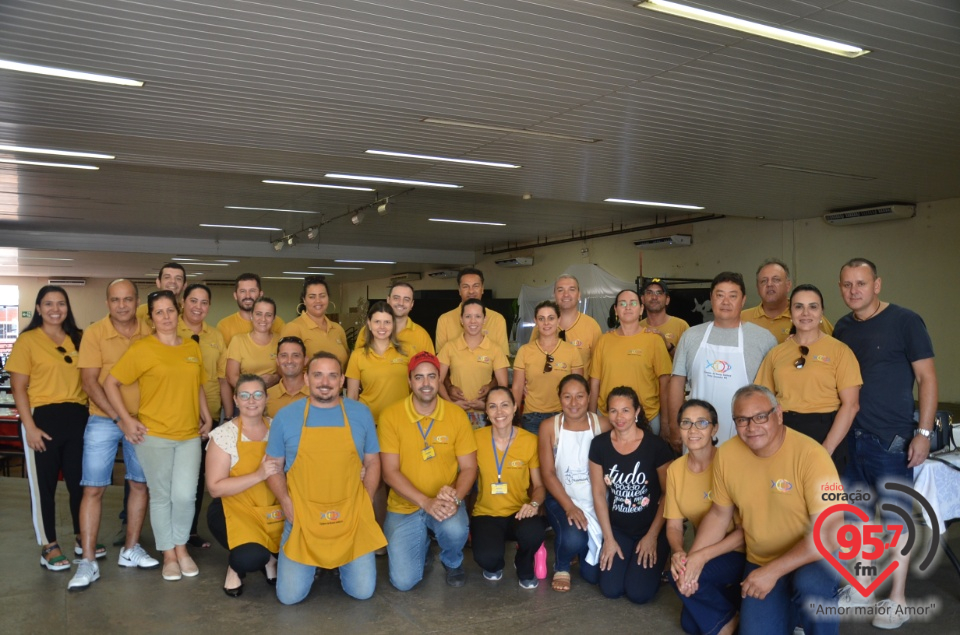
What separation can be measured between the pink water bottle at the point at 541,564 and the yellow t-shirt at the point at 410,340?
1.33 m

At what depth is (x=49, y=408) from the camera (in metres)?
3.93

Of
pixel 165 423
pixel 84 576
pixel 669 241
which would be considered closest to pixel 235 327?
pixel 165 423

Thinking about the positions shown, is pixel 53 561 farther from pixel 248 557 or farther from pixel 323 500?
pixel 323 500

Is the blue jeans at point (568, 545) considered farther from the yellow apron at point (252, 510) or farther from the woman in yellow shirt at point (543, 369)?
the yellow apron at point (252, 510)

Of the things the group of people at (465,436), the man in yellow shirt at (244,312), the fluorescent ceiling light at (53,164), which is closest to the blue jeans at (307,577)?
the group of people at (465,436)

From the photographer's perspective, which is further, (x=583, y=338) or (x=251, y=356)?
(x=583, y=338)

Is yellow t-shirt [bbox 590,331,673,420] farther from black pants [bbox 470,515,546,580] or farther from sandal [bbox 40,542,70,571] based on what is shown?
sandal [bbox 40,542,70,571]

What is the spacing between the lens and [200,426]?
4.16 m

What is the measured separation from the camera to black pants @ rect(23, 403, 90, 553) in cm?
392

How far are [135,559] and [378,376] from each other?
63.9 inches

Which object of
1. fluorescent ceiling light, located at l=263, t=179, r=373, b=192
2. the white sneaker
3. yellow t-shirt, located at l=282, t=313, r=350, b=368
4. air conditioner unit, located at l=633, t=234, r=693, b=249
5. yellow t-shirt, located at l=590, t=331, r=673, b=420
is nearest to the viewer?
the white sneaker

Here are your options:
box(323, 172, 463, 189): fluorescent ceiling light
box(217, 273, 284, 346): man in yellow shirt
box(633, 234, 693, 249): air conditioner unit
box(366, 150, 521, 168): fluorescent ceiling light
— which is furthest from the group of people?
box(633, 234, 693, 249): air conditioner unit

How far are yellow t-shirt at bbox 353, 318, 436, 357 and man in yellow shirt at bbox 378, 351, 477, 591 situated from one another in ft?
1.45

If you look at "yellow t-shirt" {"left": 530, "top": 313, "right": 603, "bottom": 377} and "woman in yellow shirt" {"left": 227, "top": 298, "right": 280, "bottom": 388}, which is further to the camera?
"yellow t-shirt" {"left": 530, "top": 313, "right": 603, "bottom": 377}
